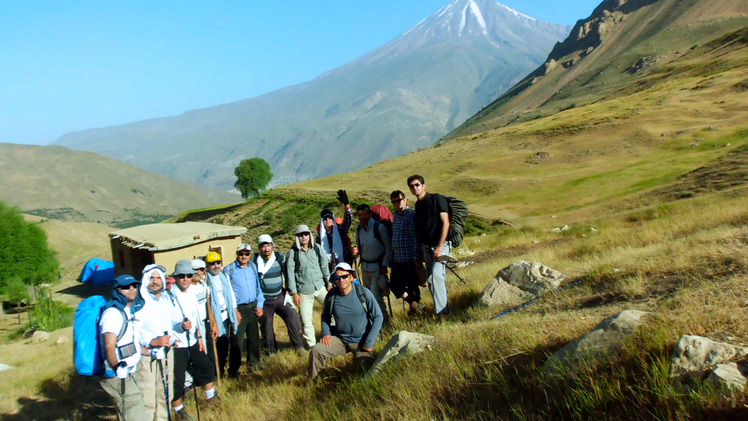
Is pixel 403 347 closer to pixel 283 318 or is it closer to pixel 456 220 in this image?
pixel 456 220

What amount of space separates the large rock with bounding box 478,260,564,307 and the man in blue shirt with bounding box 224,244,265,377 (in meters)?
3.27

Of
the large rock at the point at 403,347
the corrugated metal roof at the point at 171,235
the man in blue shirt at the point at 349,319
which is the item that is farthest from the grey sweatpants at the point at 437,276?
the corrugated metal roof at the point at 171,235

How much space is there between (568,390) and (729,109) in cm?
4267

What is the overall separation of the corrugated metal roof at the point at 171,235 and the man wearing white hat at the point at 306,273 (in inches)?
495

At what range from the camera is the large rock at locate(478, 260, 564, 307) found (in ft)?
21.8

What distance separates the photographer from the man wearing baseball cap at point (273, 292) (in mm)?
7176

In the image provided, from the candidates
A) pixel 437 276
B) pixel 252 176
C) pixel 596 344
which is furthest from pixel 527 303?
pixel 252 176

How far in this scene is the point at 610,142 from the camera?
38000mm

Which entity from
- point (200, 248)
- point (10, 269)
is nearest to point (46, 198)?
point (10, 269)

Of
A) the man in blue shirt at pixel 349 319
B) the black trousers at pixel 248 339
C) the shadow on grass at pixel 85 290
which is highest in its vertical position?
→ the man in blue shirt at pixel 349 319

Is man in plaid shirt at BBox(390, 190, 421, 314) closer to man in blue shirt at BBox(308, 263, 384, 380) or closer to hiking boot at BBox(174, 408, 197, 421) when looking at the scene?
man in blue shirt at BBox(308, 263, 384, 380)

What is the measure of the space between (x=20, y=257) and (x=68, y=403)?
35.4m

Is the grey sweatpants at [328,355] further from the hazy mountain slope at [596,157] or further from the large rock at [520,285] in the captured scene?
the hazy mountain slope at [596,157]

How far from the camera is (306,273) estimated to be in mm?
7184
